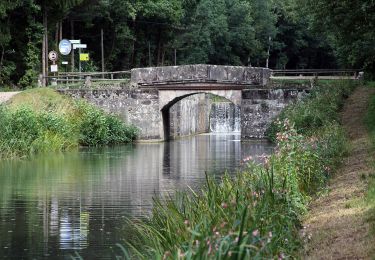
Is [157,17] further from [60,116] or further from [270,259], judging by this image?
[270,259]

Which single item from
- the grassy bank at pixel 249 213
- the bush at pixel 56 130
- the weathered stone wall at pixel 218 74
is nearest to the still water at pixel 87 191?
the bush at pixel 56 130

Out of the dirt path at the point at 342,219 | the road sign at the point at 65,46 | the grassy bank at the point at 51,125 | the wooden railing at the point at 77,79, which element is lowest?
the dirt path at the point at 342,219

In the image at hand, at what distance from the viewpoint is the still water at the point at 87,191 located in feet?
54.3

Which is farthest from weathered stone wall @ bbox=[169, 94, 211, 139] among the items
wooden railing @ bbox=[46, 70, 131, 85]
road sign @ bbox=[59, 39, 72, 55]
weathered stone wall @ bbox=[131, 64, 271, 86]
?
road sign @ bbox=[59, 39, 72, 55]

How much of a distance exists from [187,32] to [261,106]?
25415 millimetres

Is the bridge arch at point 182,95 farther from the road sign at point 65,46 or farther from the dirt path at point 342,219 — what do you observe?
the dirt path at point 342,219

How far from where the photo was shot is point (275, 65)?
287 feet

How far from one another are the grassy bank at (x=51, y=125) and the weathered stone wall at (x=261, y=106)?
20.2 feet

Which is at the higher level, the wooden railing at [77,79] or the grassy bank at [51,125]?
the wooden railing at [77,79]

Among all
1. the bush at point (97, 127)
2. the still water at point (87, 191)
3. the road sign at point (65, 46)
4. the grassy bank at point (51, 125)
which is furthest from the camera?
the road sign at point (65, 46)

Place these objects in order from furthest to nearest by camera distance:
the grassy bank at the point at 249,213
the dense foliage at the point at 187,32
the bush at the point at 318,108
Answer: the dense foliage at the point at 187,32 < the bush at the point at 318,108 < the grassy bank at the point at 249,213

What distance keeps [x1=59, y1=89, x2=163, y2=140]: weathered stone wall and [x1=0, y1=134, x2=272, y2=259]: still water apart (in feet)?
19.8

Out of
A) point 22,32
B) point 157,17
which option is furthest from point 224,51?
point 22,32

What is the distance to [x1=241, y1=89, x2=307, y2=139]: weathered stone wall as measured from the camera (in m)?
48.6
